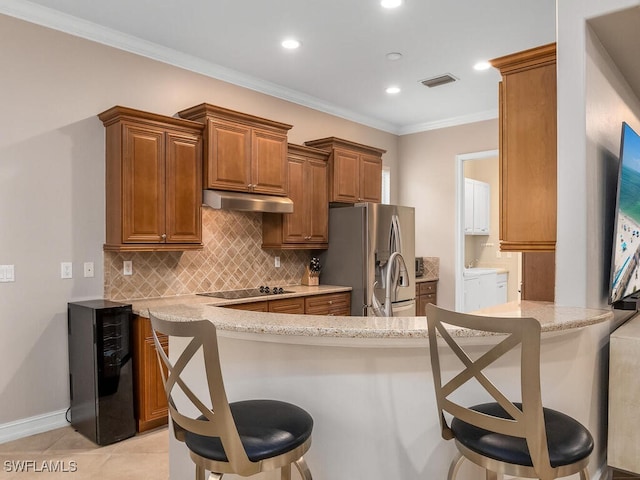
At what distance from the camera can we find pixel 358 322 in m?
1.73

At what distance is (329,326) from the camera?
163cm

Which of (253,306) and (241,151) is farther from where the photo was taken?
(241,151)

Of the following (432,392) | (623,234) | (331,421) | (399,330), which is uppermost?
(623,234)

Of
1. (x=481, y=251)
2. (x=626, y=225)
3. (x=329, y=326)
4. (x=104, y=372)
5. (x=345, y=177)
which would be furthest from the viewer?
(x=481, y=251)

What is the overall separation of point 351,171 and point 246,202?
1.60 metres

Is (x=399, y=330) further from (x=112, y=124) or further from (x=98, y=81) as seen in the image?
(x=98, y=81)

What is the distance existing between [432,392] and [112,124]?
295 cm

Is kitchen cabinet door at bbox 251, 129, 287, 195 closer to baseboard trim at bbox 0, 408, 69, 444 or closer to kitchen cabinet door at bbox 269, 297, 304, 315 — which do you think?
kitchen cabinet door at bbox 269, 297, 304, 315

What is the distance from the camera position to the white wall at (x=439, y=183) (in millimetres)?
5793

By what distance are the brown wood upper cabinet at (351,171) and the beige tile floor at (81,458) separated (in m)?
2.94

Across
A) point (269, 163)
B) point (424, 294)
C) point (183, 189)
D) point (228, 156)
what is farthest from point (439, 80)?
point (183, 189)

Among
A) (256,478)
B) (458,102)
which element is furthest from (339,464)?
(458,102)

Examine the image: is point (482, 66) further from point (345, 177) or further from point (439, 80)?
point (345, 177)

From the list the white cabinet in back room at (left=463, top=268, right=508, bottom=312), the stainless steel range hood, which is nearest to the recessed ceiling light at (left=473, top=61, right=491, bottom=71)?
the stainless steel range hood
